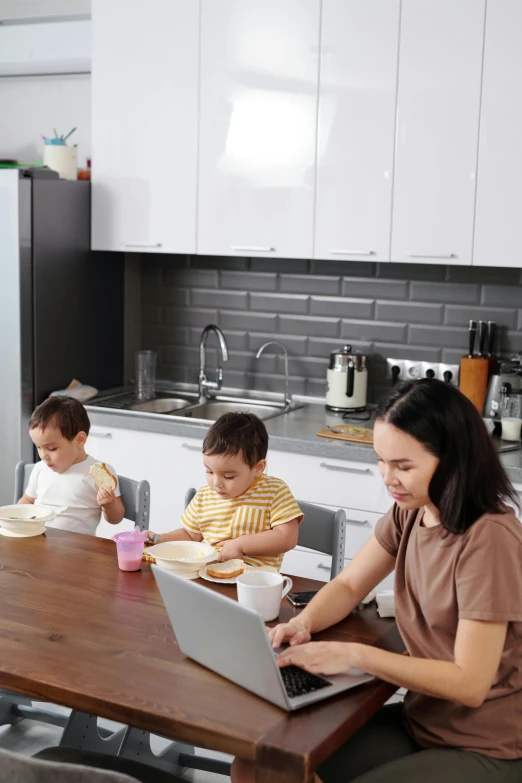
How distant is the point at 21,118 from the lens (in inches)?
177

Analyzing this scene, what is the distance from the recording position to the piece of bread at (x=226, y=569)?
2.10 meters

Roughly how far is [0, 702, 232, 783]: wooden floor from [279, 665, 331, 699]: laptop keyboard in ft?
3.82

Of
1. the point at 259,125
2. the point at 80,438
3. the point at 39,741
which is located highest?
the point at 259,125

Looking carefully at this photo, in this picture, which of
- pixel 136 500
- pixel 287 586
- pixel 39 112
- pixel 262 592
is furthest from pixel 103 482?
pixel 39 112

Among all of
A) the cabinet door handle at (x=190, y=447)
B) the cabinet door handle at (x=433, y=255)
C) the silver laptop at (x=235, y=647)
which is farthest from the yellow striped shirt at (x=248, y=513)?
the cabinet door handle at (x=433, y=255)

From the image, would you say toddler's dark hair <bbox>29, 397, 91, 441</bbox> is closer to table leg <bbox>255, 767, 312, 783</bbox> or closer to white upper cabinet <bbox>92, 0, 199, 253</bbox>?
white upper cabinet <bbox>92, 0, 199, 253</bbox>

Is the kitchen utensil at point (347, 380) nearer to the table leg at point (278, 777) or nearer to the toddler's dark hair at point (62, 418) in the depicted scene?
the toddler's dark hair at point (62, 418)

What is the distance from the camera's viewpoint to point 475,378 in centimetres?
365

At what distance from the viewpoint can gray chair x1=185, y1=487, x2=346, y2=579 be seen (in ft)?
8.16

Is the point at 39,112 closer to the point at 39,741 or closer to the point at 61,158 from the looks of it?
the point at 61,158

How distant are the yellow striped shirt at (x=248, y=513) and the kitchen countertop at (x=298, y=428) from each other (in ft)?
3.01

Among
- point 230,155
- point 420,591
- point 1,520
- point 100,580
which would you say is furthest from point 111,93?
point 420,591

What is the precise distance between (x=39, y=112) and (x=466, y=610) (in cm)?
356

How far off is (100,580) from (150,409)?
2.11 metres
